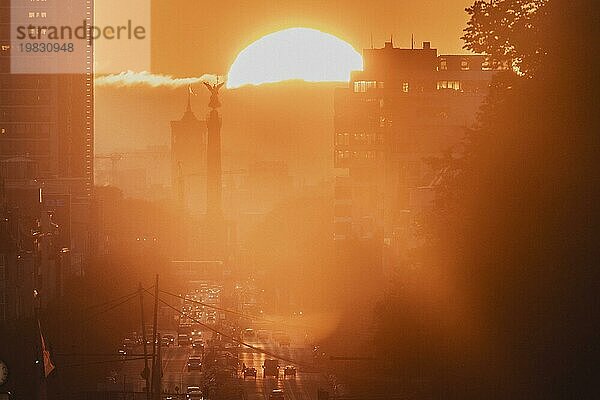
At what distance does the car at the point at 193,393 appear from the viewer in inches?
Result: 2743

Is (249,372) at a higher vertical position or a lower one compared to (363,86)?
lower

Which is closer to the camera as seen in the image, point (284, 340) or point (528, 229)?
point (528, 229)

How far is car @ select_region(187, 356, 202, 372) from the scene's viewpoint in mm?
87656

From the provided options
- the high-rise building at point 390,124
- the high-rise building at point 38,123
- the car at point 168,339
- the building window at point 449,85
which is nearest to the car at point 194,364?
the car at point 168,339

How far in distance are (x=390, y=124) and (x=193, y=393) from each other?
2708 inches

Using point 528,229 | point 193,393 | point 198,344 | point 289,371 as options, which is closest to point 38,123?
point 198,344

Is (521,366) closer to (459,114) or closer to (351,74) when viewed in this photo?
(459,114)

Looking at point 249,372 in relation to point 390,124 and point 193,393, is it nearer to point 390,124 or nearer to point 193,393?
Result: point 193,393

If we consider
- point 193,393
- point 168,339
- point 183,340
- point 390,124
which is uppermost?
point 390,124

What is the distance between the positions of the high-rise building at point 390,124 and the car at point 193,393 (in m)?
42.5

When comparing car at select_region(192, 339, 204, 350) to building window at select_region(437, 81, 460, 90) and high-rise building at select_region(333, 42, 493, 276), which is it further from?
building window at select_region(437, 81, 460, 90)

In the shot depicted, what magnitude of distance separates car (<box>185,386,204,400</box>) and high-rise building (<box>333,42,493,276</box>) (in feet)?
139

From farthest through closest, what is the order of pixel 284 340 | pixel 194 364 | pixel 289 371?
pixel 284 340
pixel 194 364
pixel 289 371

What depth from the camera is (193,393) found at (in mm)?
71062
